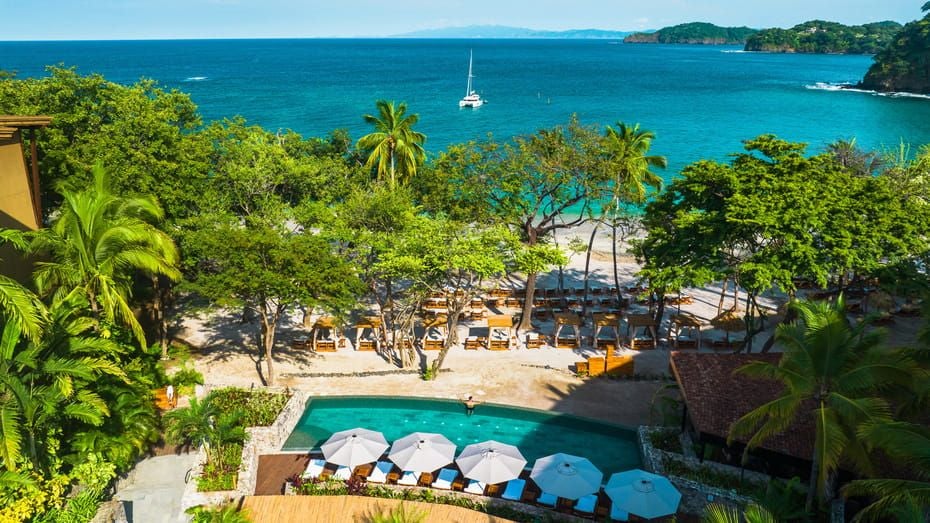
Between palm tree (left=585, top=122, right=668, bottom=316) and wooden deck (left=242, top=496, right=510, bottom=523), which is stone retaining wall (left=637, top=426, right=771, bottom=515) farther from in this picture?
palm tree (left=585, top=122, right=668, bottom=316)

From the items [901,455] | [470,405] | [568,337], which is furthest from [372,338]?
[901,455]

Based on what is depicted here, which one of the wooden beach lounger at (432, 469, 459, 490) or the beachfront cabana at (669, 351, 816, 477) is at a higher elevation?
the beachfront cabana at (669, 351, 816, 477)

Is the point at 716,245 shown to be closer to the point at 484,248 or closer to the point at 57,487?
the point at 484,248

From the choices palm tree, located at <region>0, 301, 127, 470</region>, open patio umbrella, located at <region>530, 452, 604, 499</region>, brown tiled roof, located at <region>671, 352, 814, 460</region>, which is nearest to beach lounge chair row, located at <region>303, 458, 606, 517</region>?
open patio umbrella, located at <region>530, 452, 604, 499</region>

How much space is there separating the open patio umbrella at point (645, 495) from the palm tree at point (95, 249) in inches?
525

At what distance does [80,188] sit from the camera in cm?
2273

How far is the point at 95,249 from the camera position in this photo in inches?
665

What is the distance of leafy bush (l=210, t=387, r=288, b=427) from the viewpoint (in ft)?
63.3

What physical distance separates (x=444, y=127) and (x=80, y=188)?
76.7 meters

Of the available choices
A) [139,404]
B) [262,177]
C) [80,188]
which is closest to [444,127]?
[262,177]

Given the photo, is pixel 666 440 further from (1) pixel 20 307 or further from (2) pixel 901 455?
(1) pixel 20 307

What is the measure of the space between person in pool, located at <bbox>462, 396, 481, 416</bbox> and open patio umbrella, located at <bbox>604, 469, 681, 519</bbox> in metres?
6.43

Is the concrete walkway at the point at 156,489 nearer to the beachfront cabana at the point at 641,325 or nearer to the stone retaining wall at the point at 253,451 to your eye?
the stone retaining wall at the point at 253,451

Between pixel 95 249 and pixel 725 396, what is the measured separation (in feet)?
57.6
